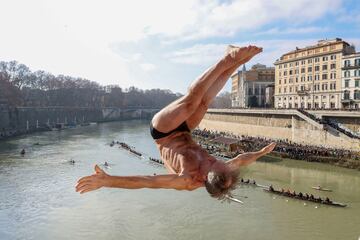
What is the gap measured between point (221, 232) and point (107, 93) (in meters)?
95.4

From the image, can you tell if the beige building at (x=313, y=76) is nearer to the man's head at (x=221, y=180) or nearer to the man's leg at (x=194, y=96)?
the man's leg at (x=194, y=96)

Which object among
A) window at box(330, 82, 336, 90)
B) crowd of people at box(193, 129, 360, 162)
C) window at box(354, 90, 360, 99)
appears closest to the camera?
crowd of people at box(193, 129, 360, 162)

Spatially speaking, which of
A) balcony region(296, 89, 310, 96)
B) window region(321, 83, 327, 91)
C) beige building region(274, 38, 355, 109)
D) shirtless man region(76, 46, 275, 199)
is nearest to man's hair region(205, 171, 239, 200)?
shirtless man region(76, 46, 275, 199)

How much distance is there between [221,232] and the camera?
15.7 metres

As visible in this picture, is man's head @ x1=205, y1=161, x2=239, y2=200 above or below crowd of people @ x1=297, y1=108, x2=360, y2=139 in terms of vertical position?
above

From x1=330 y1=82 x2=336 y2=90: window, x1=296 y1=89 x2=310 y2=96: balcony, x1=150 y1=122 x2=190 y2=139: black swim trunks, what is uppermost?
x1=330 y1=82 x2=336 y2=90: window

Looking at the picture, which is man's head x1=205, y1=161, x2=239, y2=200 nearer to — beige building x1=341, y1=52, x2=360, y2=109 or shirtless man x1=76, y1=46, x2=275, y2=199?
shirtless man x1=76, y1=46, x2=275, y2=199

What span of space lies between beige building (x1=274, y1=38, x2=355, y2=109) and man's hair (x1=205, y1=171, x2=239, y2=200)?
44019 mm

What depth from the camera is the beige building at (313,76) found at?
145 ft

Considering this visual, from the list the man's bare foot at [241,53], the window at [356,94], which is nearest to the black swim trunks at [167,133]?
the man's bare foot at [241,53]

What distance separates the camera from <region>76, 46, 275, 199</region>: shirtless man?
2.44 m

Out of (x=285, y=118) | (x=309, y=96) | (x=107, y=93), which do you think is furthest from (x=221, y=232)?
(x=107, y=93)

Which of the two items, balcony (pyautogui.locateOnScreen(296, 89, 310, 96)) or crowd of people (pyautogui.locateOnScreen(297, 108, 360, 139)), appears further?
balcony (pyautogui.locateOnScreen(296, 89, 310, 96))

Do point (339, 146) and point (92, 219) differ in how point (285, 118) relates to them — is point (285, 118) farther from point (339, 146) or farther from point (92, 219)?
point (92, 219)
